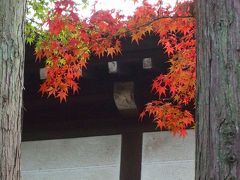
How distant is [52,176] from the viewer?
19.6 ft

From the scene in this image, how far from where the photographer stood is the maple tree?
482 cm

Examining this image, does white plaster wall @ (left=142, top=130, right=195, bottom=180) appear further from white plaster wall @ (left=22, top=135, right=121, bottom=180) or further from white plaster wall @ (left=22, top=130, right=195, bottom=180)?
white plaster wall @ (left=22, top=135, right=121, bottom=180)

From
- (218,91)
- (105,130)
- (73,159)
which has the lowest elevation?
(73,159)

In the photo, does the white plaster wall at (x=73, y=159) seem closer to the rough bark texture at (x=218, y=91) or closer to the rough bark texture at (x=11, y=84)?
the rough bark texture at (x=11, y=84)

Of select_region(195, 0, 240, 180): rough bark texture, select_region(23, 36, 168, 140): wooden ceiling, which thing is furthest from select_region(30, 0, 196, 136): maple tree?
select_region(195, 0, 240, 180): rough bark texture

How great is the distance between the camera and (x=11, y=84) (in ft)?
11.6

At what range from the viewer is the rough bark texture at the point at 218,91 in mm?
2559

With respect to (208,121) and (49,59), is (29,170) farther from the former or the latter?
(208,121)

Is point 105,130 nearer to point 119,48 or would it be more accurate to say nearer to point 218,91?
point 119,48

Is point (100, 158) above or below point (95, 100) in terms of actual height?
below

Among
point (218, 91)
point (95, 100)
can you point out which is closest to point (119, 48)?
point (95, 100)

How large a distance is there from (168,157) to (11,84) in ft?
8.17

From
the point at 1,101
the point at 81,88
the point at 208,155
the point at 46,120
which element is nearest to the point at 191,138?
the point at 81,88

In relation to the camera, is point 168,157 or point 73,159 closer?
point 168,157
